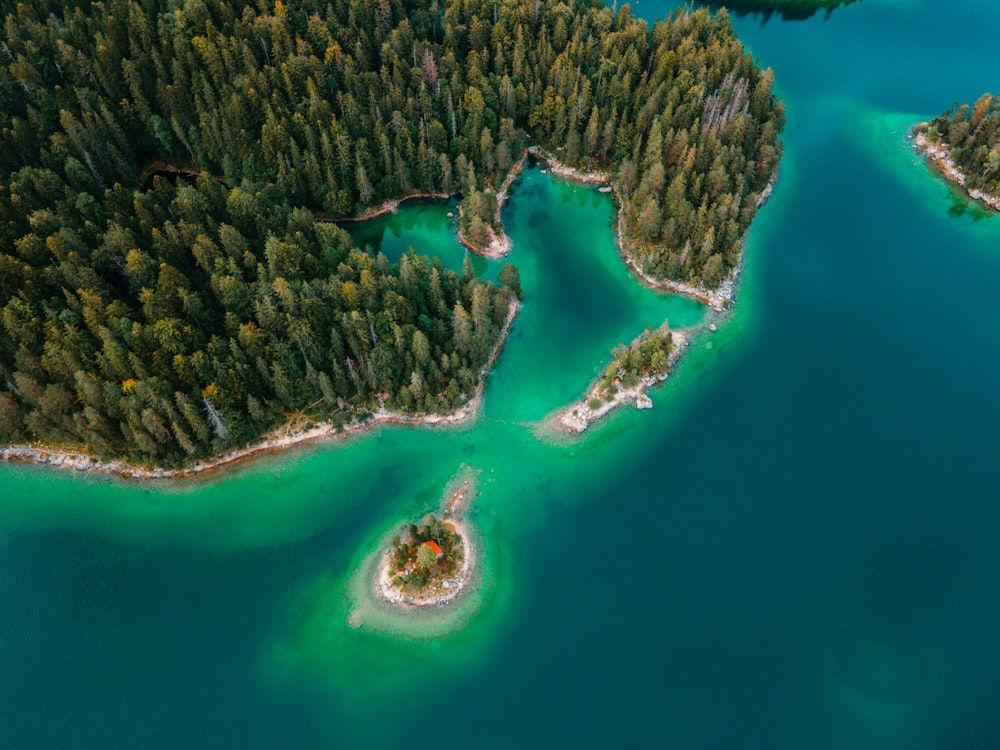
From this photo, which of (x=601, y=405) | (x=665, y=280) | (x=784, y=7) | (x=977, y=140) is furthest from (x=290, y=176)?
(x=784, y=7)

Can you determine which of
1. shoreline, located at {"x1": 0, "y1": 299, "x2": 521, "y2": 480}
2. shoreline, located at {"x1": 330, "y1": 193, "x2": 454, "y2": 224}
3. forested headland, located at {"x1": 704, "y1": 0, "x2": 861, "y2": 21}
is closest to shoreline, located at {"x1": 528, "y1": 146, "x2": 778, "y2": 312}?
shoreline, located at {"x1": 330, "y1": 193, "x2": 454, "y2": 224}

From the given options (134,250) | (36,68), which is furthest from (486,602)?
(36,68)

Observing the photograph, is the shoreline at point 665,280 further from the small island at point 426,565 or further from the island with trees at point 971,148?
the small island at point 426,565

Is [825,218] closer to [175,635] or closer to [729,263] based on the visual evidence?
[729,263]

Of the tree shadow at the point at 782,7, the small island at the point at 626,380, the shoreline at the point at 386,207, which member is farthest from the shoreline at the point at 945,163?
the shoreline at the point at 386,207

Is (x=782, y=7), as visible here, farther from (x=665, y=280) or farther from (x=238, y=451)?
(x=238, y=451)

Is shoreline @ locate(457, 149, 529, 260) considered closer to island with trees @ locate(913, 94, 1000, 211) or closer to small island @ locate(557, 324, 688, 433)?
small island @ locate(557, 324, 688, 433)
